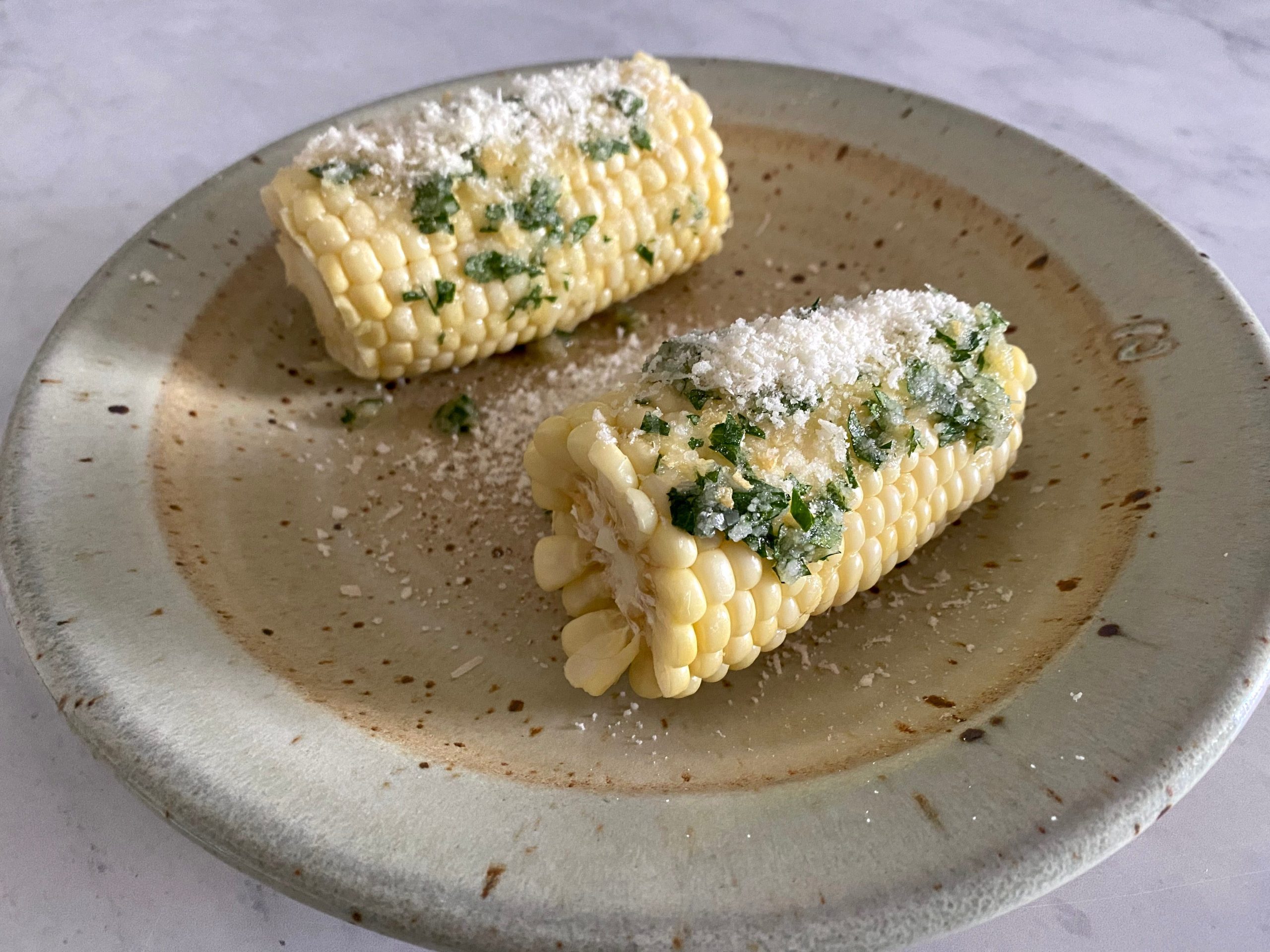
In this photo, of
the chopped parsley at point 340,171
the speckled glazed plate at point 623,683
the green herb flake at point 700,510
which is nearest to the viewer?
the speckled glazed plate at point 623,683

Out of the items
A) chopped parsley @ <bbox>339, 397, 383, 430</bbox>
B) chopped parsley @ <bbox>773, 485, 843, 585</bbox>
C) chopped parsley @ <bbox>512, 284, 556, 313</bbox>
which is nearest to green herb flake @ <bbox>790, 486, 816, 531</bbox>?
chopped parsley @ <bbox>773, 485, 843, 585</bbox>

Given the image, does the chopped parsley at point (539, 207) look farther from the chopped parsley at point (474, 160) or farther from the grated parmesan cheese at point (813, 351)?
the grated parmesan cheese at point (813, 351)

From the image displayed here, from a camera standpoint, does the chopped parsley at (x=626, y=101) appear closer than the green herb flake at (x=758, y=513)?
No

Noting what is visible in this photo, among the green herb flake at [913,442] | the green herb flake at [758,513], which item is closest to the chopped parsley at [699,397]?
the green herb flake at [758,513]

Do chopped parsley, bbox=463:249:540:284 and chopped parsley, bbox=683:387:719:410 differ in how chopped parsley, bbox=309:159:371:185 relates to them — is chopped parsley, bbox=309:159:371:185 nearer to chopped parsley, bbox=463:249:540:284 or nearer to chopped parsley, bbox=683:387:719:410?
chopped parsley, bbox=463:249:540:284

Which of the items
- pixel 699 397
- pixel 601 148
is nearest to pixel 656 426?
pixel 699 397

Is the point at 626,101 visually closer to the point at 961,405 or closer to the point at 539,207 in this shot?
the point at 539,207

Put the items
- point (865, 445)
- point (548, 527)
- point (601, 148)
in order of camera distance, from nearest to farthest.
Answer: point (865, 445) < point (548, 527) < point (601, 148)
